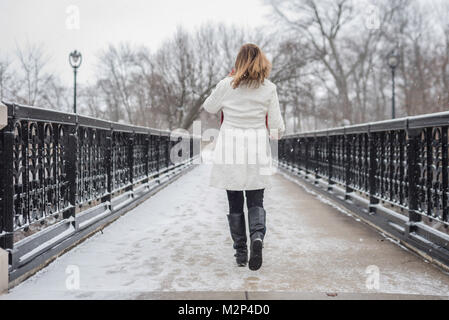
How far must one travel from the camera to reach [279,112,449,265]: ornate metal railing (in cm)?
403

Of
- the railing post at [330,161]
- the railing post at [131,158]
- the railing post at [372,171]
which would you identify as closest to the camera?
the railing post at [372,171]

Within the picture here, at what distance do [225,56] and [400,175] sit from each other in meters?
29.4

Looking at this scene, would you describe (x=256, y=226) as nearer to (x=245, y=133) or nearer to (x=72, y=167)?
(x=245, y=133)

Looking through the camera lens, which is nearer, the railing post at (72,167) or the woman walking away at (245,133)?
the woman walking away at (245,133)

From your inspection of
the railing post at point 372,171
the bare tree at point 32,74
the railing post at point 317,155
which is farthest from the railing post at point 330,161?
the bare tree at point 32,74

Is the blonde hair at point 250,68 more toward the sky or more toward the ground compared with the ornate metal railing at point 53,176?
more toward the sky

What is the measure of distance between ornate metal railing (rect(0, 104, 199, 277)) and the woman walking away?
54.9 inches

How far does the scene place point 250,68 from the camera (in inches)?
143

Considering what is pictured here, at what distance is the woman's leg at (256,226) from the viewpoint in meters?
3.57

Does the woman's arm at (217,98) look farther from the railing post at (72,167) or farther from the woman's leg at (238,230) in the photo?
the railing post at (72,167)

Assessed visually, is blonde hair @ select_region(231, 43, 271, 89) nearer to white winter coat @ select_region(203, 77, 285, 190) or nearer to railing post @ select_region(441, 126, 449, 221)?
white winter coat @ select_region(203, 77, 285, 190)

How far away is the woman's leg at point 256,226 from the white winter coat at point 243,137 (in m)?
0.13

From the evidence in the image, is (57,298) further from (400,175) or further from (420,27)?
(420,27)
